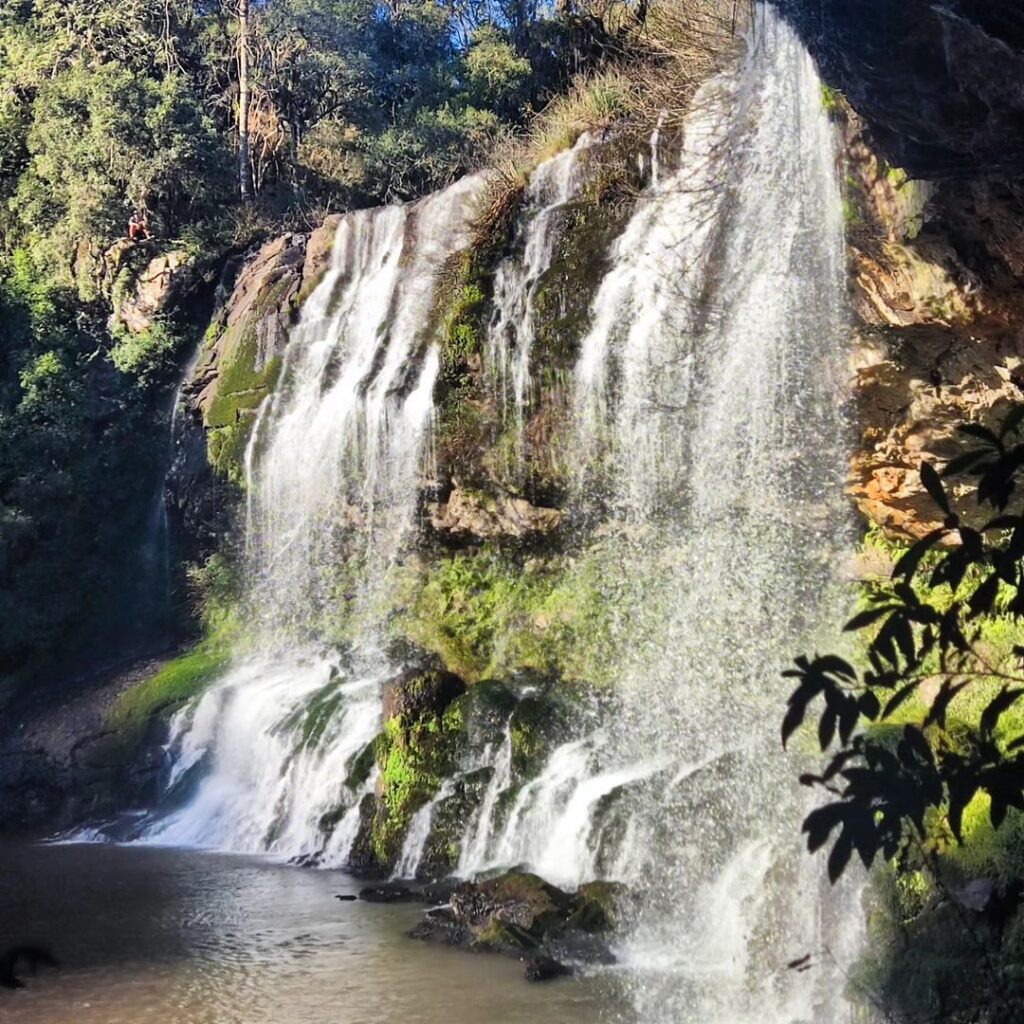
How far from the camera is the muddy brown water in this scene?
7020 mm

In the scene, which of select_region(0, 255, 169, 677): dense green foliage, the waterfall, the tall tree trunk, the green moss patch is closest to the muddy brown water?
the waterfall

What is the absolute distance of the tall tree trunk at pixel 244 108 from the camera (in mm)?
21750

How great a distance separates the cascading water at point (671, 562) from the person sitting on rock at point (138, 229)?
6646 millimetres

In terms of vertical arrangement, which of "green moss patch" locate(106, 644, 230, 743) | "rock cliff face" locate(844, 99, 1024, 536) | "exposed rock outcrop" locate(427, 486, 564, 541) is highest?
"rock cliff face" locate(844, 99, 1024, 536)

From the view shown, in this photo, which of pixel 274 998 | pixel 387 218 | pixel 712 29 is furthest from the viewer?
pixel 387 218

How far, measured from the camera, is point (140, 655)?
17078 millimetres

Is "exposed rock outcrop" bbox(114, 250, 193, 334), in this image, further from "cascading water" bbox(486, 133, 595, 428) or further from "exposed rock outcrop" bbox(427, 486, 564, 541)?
"cascading water" bbox(486, 133, 595, 428)

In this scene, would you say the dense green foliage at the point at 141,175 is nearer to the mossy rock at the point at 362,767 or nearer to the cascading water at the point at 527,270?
the cascading water at the point at 527,270

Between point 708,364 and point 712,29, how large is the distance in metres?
4.02

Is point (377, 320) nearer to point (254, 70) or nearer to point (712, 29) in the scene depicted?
point (712, 29)

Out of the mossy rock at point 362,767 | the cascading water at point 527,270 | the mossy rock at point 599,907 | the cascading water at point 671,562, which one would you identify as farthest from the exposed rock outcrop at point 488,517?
the mossy rock at point 599,907

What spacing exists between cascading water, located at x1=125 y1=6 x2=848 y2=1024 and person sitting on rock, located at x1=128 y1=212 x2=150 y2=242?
665 centimetres

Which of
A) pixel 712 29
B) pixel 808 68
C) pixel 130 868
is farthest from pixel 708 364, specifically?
pixel 130 868

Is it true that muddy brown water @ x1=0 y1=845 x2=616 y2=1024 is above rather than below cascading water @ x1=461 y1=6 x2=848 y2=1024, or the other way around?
below
